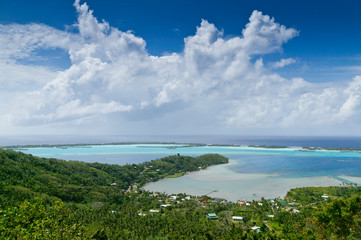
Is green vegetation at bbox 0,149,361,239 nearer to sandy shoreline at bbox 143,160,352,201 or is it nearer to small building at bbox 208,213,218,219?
small building at bbox 208,213,218,219

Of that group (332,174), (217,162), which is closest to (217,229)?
(332,174)

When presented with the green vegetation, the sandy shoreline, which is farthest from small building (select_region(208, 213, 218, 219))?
the sandy shoreline

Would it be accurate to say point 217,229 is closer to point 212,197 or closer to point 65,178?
point 212,197

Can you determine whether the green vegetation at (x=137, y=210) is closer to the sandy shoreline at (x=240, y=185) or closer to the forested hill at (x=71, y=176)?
the forested hill at (x=71, y=176)

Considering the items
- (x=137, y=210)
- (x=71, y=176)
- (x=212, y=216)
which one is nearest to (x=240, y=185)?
(x=212, y=216)

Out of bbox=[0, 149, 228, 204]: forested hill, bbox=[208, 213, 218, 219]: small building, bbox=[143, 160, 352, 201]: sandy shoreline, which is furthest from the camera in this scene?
bbox=[143, 160, 352, 201]: sandy shoreline

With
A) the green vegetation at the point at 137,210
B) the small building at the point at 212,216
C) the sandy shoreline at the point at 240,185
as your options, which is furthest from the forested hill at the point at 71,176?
the small building at the point at 212,216
